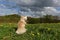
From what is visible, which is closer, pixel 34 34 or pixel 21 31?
pixel 34 34

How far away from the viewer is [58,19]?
22000 mm

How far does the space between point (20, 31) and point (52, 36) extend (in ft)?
6.62

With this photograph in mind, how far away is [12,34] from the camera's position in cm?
1441

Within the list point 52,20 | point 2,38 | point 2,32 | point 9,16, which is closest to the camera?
point 2,38

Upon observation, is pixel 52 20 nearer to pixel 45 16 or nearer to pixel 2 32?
pixel 45 16

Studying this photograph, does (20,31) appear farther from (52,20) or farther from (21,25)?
(52,20)

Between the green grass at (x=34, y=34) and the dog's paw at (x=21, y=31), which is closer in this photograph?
the green grass at (x=34, y=34)

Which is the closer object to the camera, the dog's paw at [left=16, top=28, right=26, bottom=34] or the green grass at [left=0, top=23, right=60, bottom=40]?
the green grass at [left=0, top=23, right=60, bottom=40]

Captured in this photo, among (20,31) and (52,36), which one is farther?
(20,31)

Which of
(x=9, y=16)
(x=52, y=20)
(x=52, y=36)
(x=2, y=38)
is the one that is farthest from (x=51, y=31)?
(x=9, y=16)

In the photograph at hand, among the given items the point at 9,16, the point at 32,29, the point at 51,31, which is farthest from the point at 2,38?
the point at 9,16

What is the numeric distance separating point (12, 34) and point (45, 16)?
8.82 meters

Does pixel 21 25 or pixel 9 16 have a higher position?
pixel 21 25

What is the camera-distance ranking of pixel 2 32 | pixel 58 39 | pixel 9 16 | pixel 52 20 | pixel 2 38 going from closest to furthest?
pixel 58 39
pixel 2 38
pixel 2 32
pixel 52 20
pixel 9 16
